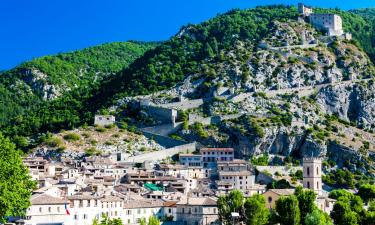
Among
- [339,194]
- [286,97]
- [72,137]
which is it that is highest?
[286,97]

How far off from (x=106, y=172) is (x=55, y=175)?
7408 mm

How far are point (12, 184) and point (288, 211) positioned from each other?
24.2m

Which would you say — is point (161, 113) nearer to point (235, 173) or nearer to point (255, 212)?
point (235, 173)

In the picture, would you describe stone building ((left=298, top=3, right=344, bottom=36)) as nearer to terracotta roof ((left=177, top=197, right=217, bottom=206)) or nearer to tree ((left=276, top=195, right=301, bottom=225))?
terracotta roof ((left=177, top=197, right=217, bottom=206))

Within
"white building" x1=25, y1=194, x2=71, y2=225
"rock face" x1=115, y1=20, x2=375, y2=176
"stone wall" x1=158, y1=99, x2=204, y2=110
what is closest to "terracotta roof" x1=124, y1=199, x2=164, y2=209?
"white building" x1=25, y1=194, x2=71, y2=225

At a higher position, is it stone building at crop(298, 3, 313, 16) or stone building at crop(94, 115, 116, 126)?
stone building at crop(298, 3, 313, 16)

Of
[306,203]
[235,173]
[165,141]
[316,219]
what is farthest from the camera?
[165,141]

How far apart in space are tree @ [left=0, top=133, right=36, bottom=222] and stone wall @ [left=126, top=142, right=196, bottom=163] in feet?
141

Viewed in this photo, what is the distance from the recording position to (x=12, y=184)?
188 ft

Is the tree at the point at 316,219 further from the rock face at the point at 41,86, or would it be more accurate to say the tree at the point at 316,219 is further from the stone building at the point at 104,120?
the rock face at the point at 41,86

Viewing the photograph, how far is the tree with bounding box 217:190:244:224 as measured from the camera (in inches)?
2753

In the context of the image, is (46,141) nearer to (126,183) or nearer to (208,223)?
(126,183)

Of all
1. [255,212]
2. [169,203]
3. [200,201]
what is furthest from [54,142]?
[255,212]

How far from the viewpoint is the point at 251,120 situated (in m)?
114
